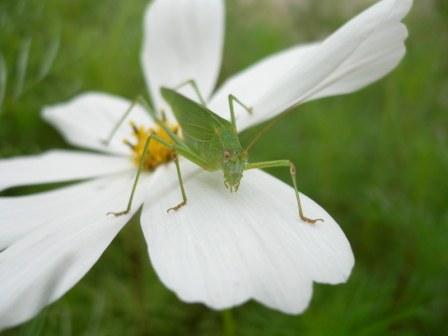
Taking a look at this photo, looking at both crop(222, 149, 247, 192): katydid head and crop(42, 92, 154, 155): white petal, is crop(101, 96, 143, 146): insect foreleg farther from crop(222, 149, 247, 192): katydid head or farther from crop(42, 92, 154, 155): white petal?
crop(222, 149, 247, 192): katydid head

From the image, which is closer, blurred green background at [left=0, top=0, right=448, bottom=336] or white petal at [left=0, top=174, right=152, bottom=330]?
white petal at [left=0, top=174, right=152, bottom=330]

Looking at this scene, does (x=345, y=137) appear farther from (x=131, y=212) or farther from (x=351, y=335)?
(x=131, y=212)

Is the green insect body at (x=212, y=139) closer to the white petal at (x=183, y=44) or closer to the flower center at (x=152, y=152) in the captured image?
the flower center at (x=152, y=152)

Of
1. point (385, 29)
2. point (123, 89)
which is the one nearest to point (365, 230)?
point (385, 29)

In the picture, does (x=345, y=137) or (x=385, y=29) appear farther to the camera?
(x=345, y=137)

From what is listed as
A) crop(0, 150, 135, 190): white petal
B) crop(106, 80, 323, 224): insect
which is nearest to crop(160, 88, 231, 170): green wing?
crop(106, 80, 323, 224): insect
